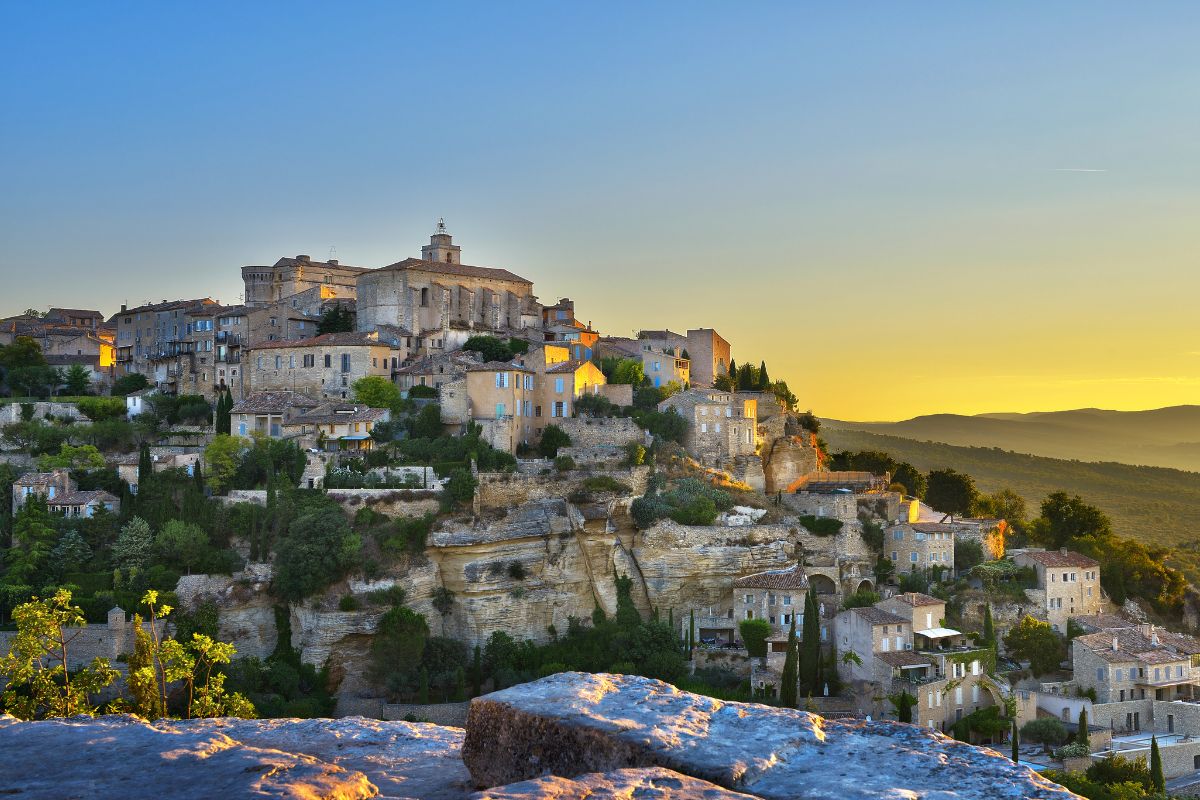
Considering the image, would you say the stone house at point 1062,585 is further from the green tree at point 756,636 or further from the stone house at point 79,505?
the stone house at point 79,505

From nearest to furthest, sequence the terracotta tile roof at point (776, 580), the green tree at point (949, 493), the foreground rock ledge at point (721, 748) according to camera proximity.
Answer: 1. the foreground rock ledge at point (721, 748)
2. the terracotta tile roof at point (776, 580)
3. the green tree at point (949, 493)

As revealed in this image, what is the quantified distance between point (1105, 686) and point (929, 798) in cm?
4398

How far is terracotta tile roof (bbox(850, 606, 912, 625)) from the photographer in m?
46.9

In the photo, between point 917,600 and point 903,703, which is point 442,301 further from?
point 903,703

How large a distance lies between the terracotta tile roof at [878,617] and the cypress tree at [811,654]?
212 centimetres

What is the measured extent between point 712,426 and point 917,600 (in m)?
14.2

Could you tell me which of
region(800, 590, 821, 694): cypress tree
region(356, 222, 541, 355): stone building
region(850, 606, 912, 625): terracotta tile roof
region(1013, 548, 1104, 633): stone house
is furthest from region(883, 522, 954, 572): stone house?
region(356, 222, 541, 355): stone building

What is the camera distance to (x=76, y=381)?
6950 centimetres

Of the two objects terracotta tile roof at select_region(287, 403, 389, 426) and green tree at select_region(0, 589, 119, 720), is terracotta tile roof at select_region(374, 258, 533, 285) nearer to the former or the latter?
terracotta tile roof at select_region(287, 403, 389, 426)

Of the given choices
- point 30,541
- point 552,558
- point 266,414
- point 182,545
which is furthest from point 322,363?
point 552,558

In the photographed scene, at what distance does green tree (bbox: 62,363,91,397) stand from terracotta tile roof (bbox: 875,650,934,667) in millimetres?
46701

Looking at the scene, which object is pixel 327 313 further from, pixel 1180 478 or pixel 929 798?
pixel 1180 478

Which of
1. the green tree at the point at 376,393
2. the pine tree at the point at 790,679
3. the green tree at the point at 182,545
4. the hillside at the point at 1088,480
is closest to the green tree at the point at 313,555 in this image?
the green tree at the point at 182,545

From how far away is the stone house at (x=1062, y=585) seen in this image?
5194 centimetres
